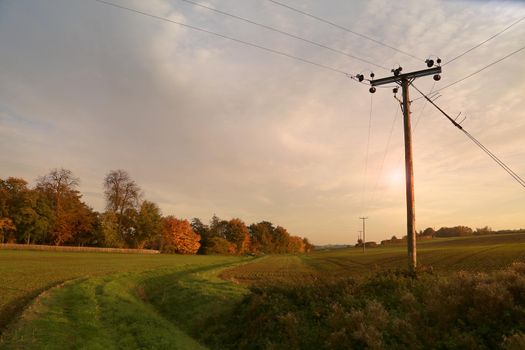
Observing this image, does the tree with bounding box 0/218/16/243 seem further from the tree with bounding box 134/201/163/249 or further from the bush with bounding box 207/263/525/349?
the bush with bounding box 207/263/525/349

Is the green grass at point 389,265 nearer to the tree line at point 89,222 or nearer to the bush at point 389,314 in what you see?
the bush at point 389,314

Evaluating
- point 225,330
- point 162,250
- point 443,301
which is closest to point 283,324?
point 225,330

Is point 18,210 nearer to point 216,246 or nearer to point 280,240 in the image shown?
point 216,246

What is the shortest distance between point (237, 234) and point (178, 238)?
38.6 metres

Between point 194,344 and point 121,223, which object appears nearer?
point 194,344

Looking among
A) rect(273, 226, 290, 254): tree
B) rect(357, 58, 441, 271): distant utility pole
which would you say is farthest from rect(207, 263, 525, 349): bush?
rect(273, 226, 290, 254): tree

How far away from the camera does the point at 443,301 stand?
1162 centimetres

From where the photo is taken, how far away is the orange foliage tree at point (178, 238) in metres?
123

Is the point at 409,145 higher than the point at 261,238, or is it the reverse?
the point at 409,145

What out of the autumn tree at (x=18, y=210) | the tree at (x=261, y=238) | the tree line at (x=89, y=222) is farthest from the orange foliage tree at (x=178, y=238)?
the tree at (x=261, y=238)

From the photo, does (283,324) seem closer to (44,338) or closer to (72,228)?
(44,338)

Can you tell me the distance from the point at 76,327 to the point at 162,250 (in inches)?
4392

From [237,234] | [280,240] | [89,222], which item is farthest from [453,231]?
[89,222]

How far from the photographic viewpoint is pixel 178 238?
125 metres
